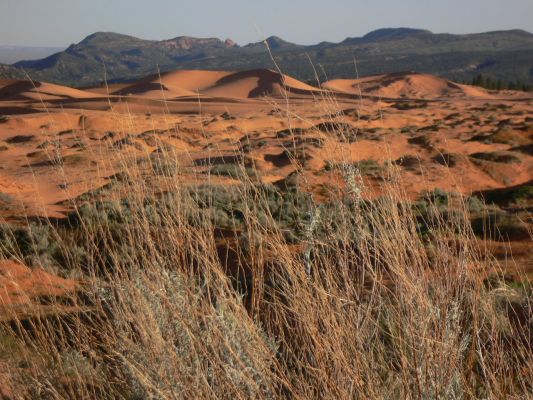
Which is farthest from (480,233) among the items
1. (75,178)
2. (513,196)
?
(75,178)

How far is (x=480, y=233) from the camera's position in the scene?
27.5 feet

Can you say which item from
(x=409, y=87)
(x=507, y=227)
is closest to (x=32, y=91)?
(x=409, y=87)

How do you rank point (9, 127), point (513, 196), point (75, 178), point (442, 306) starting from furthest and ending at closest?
point (9, 127), point (75, 178), point (513, 196), point (442, 306)

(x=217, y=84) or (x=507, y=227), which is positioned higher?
(x=217, y=84)

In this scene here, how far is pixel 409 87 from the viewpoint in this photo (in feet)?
195

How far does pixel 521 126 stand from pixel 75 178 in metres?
18.2

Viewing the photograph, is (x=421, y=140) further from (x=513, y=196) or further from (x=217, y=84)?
(x=217, y=84)

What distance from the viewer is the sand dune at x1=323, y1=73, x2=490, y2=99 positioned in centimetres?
5459

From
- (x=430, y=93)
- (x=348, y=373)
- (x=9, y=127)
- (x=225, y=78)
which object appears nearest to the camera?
(x=348, y=373)

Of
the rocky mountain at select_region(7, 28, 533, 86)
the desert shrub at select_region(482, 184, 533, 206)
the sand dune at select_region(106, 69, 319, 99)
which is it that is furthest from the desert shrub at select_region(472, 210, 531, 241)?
the rocky mountain at select_region(7, 28, 533, 86)

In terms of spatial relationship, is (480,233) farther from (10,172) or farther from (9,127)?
(9,127)

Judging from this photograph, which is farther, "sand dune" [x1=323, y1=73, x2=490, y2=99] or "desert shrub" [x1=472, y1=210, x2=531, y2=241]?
"sand dune" [x1=323, y1=73, x2=490, y2=99]

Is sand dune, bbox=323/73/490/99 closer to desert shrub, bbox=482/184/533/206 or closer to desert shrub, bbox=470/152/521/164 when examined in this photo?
desert shrub, bbox=470/152/521/164

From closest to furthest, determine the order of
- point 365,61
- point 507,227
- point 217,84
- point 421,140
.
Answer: point 507,227, point 421,140, point 217,84, point 365,61
